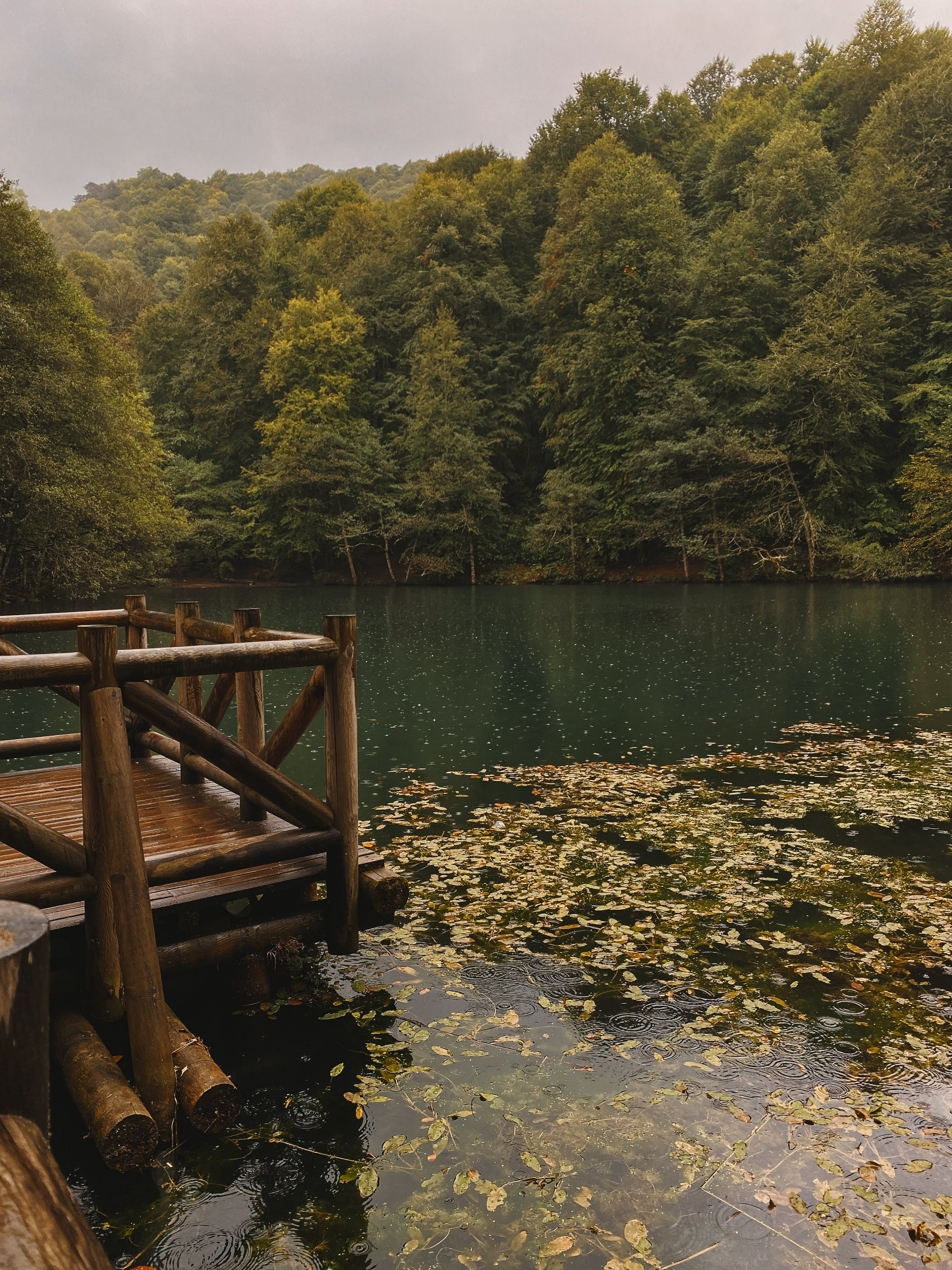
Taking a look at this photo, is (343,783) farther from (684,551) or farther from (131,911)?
(684,551)

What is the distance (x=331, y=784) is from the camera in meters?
5.95

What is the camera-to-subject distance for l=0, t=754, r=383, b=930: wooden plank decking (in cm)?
518

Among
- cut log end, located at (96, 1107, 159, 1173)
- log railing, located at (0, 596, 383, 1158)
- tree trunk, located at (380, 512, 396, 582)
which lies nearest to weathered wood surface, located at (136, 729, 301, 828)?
log railing, located at (0, 596, 383, 1158)

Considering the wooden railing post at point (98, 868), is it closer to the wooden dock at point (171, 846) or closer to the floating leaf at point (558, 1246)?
the wooden dock at point (171, 846)

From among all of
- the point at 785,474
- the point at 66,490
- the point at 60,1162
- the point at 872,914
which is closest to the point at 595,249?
the point at 785,474

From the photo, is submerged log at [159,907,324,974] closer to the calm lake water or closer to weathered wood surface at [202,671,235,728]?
the calm lake water

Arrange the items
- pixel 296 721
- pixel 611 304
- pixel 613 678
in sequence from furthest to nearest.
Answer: pixel 611 304 → pixel 613 678 → pixel 296 721

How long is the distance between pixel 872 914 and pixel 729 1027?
7.67 feet

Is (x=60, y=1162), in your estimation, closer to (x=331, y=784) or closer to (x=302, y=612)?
(x=331, y=784)

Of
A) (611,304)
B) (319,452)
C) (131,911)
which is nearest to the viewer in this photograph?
(131,911)

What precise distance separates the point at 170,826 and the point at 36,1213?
5.46 m

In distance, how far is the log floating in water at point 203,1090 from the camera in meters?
4.31

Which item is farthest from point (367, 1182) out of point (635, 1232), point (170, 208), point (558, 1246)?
point (170, 208)

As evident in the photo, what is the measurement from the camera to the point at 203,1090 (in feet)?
14.1
